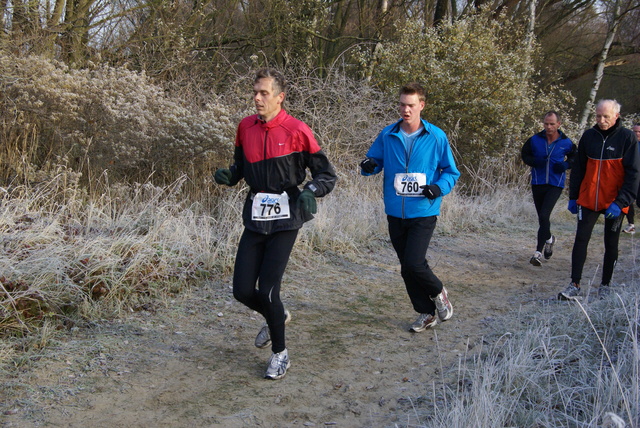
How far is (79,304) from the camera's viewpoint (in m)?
4.73

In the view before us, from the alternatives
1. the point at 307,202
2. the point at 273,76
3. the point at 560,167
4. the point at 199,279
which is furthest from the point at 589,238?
the point at 199,279

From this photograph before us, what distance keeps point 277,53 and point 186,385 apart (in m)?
10.5

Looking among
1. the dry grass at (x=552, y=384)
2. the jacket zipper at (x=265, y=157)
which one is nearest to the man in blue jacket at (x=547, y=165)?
the dry grass at (x=552, y=384)

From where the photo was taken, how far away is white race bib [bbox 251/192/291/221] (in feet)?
12.7

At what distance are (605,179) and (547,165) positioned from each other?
1875 mm

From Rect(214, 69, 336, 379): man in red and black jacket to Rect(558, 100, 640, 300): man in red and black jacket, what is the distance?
2.86 metres

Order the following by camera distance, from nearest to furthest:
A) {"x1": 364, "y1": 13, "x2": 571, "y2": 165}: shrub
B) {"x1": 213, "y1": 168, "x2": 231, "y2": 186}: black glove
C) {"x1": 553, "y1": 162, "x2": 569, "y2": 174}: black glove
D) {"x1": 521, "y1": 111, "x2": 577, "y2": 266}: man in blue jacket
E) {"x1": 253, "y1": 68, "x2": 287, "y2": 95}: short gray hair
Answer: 1. {"x1": 253, "y1": 68, "x2": 287, "y2": 95}: short gray hair
2. {"x1": 213, "y1": 168, "x2": 231, "y2": 186}: black glove
3. {"x1": 553, "y1": 162, "x2": 569, "y2": 174}: black glove
4. {"x1": 521, "y1": 111, "x2": 577, "y2": 266}: man in blue jacket
5. {"x1": 364, "y1": 13, "x2": 571, "y2": 165}: shrub

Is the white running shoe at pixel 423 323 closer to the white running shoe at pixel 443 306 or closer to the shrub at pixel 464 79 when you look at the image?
the white running shoe at pixel 443 306

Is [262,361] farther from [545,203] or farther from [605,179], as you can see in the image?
[545,203]

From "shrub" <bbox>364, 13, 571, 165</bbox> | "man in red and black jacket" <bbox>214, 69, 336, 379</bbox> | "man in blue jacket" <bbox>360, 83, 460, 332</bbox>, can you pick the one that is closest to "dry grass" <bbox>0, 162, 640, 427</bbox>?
"man in blue jacket" <bbox>360, 83, 460, 332</bbox>

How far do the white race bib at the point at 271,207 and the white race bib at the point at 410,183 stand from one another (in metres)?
1.16

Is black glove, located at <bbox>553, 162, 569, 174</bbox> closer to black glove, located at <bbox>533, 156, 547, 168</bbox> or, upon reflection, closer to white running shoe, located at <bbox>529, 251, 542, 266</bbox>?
black glove, located at <bbox>533, 156, 547, 168</bbox>

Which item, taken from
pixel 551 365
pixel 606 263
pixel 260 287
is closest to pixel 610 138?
pixel 606 263

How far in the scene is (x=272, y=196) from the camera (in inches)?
154
